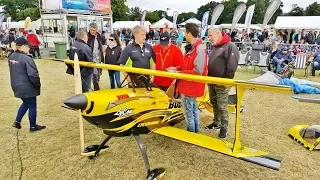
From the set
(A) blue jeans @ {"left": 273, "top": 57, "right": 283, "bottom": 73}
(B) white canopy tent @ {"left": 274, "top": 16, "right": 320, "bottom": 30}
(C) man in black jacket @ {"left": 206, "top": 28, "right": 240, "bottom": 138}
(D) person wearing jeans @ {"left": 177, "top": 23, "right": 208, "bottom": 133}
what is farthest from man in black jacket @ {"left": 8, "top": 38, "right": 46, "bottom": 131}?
(B) white canopy tent @ {"left": 274, "top": 16, "right": 320, "bottom": 30}

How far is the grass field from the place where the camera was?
11.8 feet

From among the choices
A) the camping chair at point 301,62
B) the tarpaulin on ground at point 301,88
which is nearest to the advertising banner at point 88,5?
the camping chair at point 301,62

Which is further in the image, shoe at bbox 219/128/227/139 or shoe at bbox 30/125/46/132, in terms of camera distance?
shoe at bbox 30/125/46/132

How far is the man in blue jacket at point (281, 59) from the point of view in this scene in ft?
34.0

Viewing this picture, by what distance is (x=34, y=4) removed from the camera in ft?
289

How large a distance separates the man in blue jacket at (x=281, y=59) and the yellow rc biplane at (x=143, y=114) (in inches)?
315

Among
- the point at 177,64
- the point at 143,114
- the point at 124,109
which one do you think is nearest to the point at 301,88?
the point at 177,64

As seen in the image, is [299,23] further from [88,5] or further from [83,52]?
[83,52]

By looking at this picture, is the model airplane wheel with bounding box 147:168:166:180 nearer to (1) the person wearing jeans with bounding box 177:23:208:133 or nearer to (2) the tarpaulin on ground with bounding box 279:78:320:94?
(1) the person wearing jeans with bounding box 177:23:208:133

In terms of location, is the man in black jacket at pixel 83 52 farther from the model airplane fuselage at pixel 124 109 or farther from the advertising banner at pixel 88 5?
the advertising banner at pixel 88 5

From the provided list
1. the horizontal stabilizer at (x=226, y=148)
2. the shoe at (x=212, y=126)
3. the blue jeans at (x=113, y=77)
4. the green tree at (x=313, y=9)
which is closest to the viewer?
the horizontal stabilizer at (x=226, y=148)

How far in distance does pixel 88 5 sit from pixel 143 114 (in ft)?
54.3

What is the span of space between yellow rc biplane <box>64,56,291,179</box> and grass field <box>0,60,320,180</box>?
38 cm

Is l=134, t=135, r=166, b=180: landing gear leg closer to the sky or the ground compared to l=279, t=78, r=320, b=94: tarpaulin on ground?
closer to the ground
